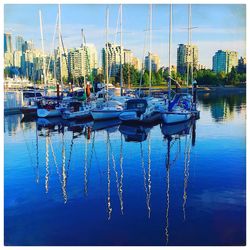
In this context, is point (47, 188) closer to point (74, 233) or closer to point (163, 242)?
point (74, 233)

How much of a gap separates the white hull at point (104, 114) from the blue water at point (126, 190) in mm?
3090

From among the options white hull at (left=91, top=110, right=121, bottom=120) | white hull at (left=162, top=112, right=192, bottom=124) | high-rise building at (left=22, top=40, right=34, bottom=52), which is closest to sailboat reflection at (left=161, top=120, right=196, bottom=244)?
white hull at (left=162, top=112, right=192, bottom=124)

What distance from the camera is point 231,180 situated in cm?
589

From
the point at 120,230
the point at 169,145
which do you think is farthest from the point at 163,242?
the point at 169,145

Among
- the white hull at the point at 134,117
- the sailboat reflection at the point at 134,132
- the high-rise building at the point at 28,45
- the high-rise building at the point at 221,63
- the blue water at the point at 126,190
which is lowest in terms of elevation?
the blue water at the point at 126,190

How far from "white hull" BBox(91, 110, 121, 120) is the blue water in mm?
3090

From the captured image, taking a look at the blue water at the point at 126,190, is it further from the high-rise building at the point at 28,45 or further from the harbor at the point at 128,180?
the high-rise building at the point at 28,45

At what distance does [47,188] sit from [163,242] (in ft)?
8.12

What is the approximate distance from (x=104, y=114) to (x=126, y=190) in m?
7.66

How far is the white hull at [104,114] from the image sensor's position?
42.1 ft

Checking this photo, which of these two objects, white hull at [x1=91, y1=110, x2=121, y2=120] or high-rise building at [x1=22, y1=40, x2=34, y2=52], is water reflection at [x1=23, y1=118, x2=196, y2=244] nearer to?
white hull at [x1=91, y1=110, x2=121, y2=120]

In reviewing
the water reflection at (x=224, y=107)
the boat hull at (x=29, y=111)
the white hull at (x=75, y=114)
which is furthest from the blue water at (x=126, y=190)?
the boat hull at (x=29, y=111)

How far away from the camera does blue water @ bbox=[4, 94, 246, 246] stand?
4012 millimetres

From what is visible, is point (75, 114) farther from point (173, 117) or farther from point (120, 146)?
point (120, 146)
